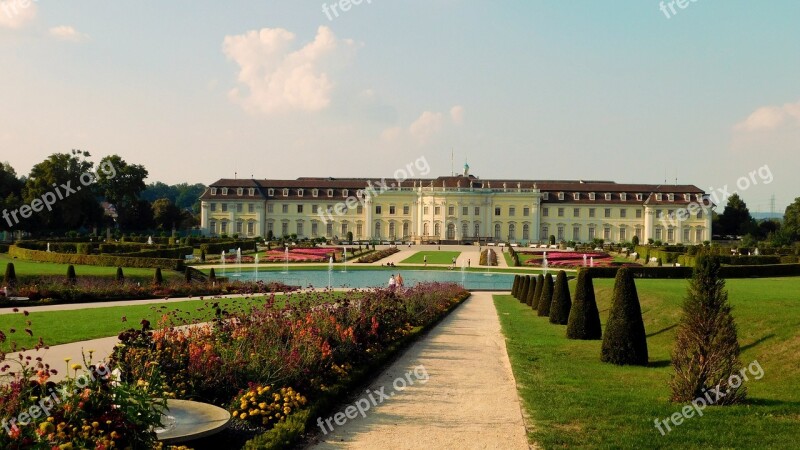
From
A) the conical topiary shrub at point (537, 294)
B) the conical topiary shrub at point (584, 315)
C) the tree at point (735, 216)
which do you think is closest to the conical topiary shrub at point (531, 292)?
the conical topiary shrub at point (537, 294)

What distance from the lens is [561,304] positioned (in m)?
15.4

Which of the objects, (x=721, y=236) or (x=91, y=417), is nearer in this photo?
(x=91, y=417)

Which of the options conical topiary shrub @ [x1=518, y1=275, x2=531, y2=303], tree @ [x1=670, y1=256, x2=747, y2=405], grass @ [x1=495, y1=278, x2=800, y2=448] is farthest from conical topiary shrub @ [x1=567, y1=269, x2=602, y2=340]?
conical topiary shrub @ [x1=518, y1=275, x2=531, y2=303]

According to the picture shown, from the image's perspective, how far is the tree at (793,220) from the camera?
57.6 meters

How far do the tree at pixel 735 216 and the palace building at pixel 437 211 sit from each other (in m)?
9.06

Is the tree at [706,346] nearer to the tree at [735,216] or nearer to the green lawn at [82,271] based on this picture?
the green lawn at [82,271]

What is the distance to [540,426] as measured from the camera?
6652 mm

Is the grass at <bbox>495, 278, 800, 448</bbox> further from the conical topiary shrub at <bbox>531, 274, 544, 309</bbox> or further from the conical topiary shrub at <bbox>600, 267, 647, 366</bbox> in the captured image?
the conical topiary shrub at <bbox>531, 274, 544, 309</bbox>

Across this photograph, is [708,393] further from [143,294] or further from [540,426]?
[143,294]

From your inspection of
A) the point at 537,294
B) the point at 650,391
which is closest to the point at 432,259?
the point at 537,294

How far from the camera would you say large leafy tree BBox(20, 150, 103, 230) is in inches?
1843

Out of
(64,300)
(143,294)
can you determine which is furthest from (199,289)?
(64,300)

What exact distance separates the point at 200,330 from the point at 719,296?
18.7ft

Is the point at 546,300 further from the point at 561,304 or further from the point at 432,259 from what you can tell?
the point at 432,259
